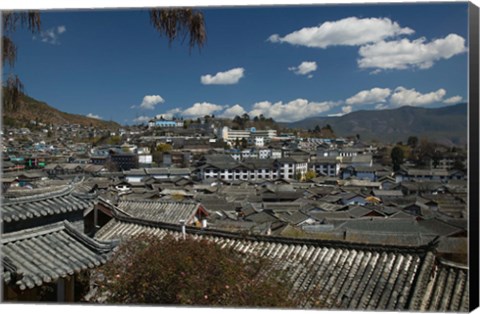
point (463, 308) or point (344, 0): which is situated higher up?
point (344, 0)

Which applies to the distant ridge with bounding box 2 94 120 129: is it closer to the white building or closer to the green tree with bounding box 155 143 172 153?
the green tree with bounding box 155 143 172 153

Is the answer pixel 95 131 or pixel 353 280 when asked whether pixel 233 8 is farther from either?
pixel 95 131

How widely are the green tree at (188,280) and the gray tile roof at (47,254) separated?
198 mm

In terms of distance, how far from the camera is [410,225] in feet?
36.3

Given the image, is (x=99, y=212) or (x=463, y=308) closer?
(x=463, y=308)

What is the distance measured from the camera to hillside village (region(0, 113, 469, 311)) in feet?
9.37

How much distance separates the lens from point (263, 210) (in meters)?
14.5

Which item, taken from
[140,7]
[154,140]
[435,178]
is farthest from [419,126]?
[154,140]

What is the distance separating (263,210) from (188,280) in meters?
11.8

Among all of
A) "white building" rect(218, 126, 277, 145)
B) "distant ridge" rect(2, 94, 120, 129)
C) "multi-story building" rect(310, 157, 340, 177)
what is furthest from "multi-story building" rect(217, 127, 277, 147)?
"distant ridge" rect(2, 94, 120, 129)

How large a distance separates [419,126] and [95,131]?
25.8 meters

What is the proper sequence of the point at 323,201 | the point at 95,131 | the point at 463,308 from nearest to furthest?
1. the point at 463,308
2. the point at 323,201
3. the point at 95,131

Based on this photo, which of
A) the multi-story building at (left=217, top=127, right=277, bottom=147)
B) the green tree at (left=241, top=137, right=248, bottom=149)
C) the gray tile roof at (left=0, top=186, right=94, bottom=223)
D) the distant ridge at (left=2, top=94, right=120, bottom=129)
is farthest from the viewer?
the green tree at (left=241, top=137, right=248, bottom=149)

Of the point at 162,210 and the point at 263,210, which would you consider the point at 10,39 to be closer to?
the point at 162,210
